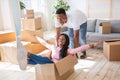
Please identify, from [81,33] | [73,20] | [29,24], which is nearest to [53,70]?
[73,20]

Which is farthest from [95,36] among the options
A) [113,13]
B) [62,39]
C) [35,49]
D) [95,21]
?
[113,13]

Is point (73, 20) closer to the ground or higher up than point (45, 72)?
higher up

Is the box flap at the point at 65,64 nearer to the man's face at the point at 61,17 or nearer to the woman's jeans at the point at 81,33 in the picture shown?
the man's face at the point at 61,17

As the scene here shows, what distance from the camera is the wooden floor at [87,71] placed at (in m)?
2.76

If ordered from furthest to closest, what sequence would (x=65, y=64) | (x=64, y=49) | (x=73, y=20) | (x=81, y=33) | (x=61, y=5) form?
1. (x=61, y=5)
2. (x=81, y=33)
3. (x=73, y=20)
4. (x=64, y=49)
5. (x=65, y=64)

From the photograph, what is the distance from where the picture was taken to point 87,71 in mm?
2982

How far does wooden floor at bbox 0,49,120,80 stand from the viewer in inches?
108

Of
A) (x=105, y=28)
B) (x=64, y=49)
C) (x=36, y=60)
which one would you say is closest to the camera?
(x=36, y=60)

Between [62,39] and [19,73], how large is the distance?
101cm

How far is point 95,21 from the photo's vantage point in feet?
15.3

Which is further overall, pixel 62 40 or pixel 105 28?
pixel 105 28

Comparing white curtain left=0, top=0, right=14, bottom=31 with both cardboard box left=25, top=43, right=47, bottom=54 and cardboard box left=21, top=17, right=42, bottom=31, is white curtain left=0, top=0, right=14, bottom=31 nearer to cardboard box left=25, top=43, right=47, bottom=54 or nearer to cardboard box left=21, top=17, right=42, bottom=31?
cardboard box left=21, top=17, right=42, bottom=31

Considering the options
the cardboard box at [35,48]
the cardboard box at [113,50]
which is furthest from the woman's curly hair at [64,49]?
the cardboard box at [35,48]

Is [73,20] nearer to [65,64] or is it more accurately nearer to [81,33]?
[81,33]
